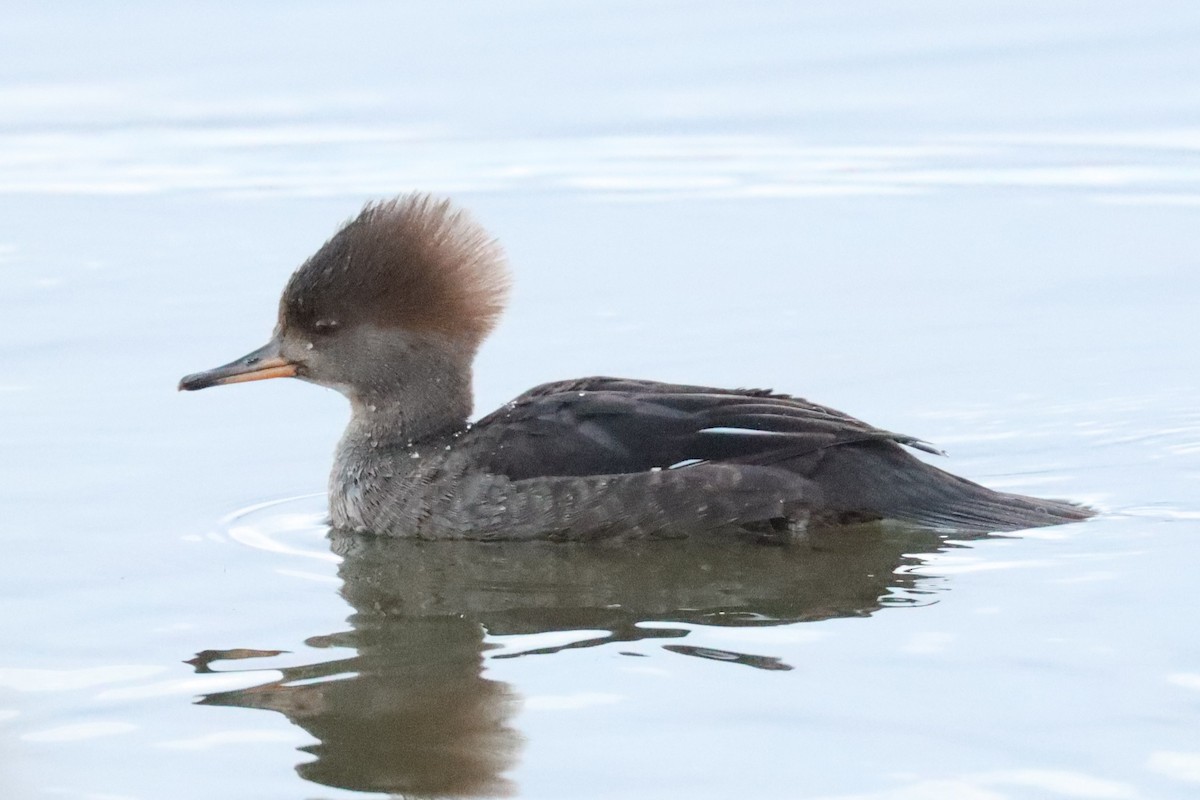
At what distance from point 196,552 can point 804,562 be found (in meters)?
2.42

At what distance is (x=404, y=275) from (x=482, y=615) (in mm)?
1874

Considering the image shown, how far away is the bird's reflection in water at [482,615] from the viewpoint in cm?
605

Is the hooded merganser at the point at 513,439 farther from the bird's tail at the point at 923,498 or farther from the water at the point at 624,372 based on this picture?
the water at the point at 624,372

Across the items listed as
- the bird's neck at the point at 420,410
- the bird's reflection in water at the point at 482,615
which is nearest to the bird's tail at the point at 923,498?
the bird's reflection in water at the point at 482,615

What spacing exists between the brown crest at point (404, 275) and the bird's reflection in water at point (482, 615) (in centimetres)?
96

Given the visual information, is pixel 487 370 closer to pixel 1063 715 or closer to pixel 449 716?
pixel 449 716

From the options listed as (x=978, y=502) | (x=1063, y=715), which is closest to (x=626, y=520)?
(x=978, y=502)

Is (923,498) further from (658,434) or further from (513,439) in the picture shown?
(513,439)

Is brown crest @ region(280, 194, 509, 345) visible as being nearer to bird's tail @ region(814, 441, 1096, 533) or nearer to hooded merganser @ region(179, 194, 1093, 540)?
hooded merganser @ region(179, 194, 1093, 540)

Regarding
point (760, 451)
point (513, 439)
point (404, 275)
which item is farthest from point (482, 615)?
point (404, 275)

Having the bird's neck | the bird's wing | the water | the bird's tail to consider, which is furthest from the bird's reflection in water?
the bird's neck

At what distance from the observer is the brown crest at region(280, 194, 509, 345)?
28.5ft

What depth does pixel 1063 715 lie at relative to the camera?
6.03m

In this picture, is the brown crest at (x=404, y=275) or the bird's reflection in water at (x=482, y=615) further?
the brown crest at (x=404, y=275)
